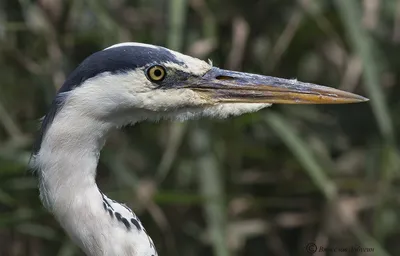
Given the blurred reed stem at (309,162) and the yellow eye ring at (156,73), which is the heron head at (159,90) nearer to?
the yellow eye ring at (156,73)

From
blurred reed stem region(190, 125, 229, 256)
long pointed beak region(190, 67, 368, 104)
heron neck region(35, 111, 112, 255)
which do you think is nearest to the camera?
heron neck region(35, 111, 112, 255)

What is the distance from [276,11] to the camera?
2850mm

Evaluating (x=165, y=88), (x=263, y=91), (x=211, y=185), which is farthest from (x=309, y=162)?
(x=165, y=88)

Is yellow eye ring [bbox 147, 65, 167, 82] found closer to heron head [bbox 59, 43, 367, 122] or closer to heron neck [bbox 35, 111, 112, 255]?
heron head [bbox 59, 43, 367, 122]

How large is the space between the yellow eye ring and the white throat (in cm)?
13

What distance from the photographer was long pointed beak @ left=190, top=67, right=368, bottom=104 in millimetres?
1830

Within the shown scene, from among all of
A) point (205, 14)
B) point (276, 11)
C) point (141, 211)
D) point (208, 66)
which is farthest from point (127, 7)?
point (208, 66)

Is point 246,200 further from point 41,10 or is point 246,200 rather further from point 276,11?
point 41,10

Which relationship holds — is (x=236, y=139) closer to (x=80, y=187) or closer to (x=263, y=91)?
(x=263, y=91)

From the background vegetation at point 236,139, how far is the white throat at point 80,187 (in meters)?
0.73

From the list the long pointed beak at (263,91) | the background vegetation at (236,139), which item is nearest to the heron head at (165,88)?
the long pointed beak at (263,91)

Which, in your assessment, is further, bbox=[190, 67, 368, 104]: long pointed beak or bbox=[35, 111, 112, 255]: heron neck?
bbox=[190, 67, 368, 104]: long pointed beak

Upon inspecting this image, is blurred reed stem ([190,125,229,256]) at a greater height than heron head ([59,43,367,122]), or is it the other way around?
heron head ([59,43,367,122])

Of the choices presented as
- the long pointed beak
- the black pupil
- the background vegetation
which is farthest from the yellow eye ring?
the background vegetation
